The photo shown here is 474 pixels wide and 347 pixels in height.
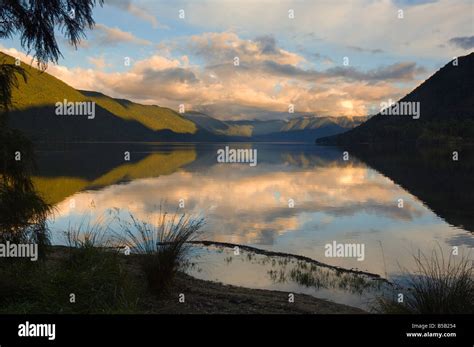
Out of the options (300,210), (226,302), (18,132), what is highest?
(18,132)

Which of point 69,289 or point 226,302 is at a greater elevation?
point 69,289

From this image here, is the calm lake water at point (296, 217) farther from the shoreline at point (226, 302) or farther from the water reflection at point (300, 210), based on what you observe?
the shoreline at point (226, 302)

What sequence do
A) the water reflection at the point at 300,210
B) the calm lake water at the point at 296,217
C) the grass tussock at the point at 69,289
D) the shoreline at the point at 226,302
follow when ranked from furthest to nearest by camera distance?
1. the water reflection at the point at 300,210
2. the calm lake water at the point at 296,217
3. the shoreline at the point at 226,302
4. the grass tussock at the point at 69,289

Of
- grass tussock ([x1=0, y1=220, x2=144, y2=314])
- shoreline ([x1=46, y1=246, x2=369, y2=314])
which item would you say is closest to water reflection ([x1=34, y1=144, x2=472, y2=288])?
shoreline ([x1=46, y1=246, x2=369, y2=314])

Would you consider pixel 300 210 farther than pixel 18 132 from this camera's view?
Yes

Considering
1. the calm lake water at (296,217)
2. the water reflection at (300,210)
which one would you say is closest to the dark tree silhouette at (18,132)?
the calm lake water at (296,217)

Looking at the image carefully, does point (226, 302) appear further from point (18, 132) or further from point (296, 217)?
point (296, 217)

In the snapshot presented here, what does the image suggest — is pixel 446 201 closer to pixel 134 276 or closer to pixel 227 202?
pixel 227 202

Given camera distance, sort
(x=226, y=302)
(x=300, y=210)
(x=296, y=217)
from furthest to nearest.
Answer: (x=300, y=210)
(x=296, y=217)
(x=226, y=302)

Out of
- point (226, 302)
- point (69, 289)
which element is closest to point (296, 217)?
point (226, 302)
